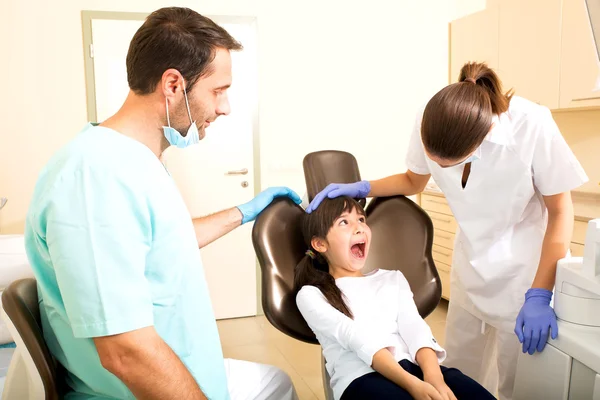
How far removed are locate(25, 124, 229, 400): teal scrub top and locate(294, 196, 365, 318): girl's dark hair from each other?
0.41 m

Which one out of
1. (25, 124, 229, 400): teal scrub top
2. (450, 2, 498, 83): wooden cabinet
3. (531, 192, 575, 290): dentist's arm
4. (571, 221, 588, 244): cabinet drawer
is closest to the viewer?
(25, 124, 229, 400): teal scrub top

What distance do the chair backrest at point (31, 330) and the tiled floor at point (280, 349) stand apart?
4.69 feet

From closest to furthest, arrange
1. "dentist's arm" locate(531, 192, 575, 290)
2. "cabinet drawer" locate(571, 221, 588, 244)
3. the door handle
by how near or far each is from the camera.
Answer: "dentist's arm" locate(531, 192, 575, 290) → "cabinet drawer" locate(571, 221, 588, 244) → the door handle

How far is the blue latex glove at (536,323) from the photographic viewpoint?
1127 millimetres

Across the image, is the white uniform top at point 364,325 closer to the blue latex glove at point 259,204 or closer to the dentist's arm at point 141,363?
the blue latex glove at point 259,204

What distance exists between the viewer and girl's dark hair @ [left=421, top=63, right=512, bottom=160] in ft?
4.06

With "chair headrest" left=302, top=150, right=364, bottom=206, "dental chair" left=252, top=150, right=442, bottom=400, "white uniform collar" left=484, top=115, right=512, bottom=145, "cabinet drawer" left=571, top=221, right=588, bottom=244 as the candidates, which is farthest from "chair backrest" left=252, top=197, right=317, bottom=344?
"cabinet drawer" left=571, top=221, right=588, bottom=244

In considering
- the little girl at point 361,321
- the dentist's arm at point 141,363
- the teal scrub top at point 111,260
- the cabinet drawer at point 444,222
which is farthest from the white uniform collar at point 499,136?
the cabinet drawer at point 444,222

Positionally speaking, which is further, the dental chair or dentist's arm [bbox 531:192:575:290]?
the dental chair

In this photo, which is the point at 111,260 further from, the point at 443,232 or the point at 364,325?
the point at 443,232

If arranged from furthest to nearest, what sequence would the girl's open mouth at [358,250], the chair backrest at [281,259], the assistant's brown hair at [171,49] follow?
the girl's open mouth at [358,250] → the chair backrest at [281,259] → the assistant's brown hair at [171,49]

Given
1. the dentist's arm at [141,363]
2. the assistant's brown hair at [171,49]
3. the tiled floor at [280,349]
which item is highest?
the assistant's brown hair at [171,49]

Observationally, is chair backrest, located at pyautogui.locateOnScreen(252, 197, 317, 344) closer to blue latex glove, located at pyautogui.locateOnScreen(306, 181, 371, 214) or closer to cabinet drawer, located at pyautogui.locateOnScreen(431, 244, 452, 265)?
blue latex glove, located at pyautogui.locateOnScreen(306, 181, 371, 214)

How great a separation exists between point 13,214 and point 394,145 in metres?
2.41
